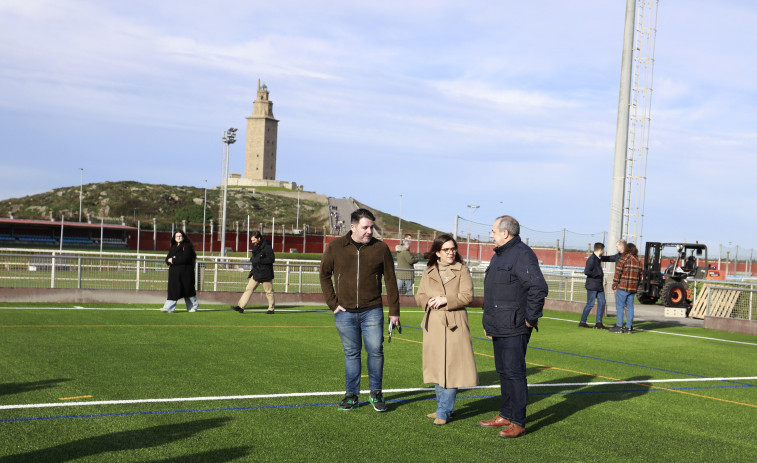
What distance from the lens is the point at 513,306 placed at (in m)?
6.52

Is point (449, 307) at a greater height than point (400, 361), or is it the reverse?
point (449, 307)

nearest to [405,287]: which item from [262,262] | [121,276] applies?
[262,262]

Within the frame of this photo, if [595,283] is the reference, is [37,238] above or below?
below

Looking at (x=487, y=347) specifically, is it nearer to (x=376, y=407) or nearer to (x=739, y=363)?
(x=739, y=363)

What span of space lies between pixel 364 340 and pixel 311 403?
91 centimetres

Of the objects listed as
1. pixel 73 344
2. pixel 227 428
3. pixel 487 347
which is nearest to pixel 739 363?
pixel 487 347

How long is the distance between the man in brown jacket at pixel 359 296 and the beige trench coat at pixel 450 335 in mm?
532

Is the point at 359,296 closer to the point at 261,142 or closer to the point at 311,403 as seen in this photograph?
the point at 311,403

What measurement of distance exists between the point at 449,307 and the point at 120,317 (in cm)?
1070

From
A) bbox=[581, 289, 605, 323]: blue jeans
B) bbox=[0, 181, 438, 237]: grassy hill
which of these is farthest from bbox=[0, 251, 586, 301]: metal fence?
bbox=[0, 181, 438, 237]: grassy hill

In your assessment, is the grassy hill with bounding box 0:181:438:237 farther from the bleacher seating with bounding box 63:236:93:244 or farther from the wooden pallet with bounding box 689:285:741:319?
the wooden pallet with bounding box 689:285:741:319

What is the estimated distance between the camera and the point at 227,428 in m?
6.32

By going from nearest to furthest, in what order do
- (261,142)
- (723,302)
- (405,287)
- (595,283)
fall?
1. (595,283)
2. (723,302)
3. (405,287)
4. (261,142)

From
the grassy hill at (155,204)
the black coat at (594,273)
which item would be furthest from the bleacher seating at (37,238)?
the black coat at (594,273)
